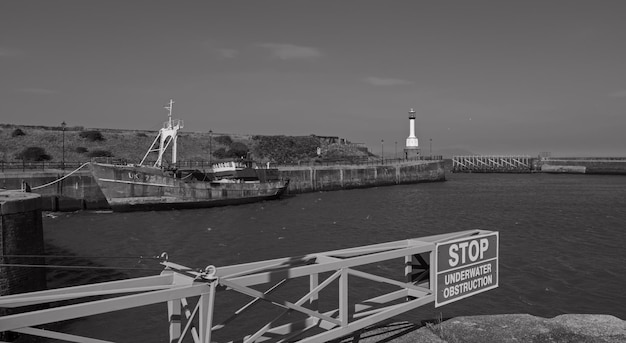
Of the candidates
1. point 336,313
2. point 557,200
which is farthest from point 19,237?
point 557,200

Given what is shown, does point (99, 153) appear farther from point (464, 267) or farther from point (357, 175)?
point (464, 267)

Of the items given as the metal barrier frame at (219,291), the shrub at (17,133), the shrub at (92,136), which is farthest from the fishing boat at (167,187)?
the shrub at (17,133)

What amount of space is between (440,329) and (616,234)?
27.6m

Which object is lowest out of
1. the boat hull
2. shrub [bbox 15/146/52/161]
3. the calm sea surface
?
the calm sea surface

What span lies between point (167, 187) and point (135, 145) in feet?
157

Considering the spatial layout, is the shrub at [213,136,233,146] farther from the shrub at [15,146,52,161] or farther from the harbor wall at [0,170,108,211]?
the harbor wall at [0,170,108,211]

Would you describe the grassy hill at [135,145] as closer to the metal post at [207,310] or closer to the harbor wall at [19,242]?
the harbor wall at [19,242]

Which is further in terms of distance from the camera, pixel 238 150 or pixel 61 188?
pixel 238 150

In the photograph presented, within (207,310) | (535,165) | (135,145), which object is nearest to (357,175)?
(135,145)

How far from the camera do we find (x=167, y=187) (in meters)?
42.2

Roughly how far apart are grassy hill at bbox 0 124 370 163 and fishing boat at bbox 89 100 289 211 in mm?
21176

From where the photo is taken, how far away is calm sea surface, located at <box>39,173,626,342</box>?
15.4m

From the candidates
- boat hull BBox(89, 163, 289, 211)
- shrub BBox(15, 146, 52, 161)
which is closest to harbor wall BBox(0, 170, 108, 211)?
boat hull BBox(89, 163, 289, 211)

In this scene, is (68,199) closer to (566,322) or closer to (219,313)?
(219,313)
